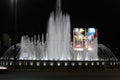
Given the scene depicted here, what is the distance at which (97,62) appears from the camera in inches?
1406

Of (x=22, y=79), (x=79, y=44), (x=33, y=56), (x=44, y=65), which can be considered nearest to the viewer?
(x=22, y=79)

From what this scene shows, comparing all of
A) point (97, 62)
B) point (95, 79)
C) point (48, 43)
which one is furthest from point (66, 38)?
point (95, 79)

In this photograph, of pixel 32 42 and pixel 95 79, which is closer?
pixel 95 79

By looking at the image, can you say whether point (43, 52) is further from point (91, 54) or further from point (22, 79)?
point (22, 79)

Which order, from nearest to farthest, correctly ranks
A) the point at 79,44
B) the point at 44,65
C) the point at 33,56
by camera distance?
the point at 44,65
the point at 33,56
the point at 79,44

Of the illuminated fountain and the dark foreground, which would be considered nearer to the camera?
the dark foreground

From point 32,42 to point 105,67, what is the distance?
13.8 meters

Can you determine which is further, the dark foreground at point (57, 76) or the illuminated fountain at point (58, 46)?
the illuminated fountain at point (58, 46)

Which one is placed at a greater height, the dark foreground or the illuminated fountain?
the illuminated fountain

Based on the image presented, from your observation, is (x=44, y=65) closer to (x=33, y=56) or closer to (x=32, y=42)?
(x=33, y=56)

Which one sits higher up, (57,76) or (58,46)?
(58,46)

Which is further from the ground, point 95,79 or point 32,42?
point 32,42

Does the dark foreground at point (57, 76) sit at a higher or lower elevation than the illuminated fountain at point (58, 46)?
lower

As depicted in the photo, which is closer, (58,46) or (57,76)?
(57,76)
